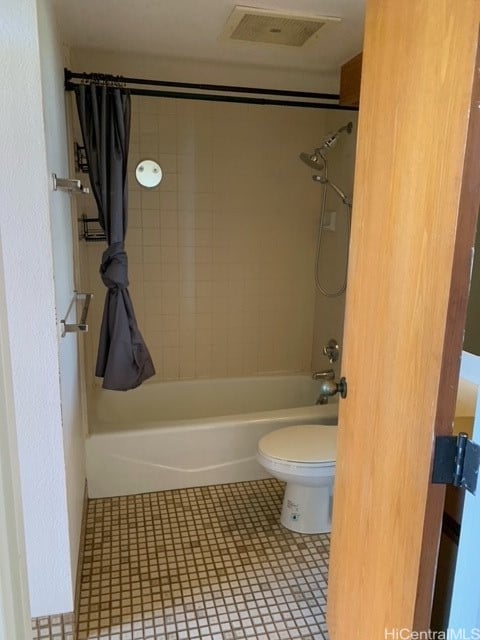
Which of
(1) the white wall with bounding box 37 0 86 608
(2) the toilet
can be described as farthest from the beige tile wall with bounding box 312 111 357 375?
(1) the white wall with bounding box 37 0 86 608

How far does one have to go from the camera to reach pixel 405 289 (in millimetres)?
977

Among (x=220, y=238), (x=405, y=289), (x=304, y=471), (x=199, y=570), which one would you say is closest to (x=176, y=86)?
(x=220, y=238)

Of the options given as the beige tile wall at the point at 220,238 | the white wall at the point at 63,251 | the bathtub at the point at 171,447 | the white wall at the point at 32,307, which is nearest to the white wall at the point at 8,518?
the white wall at the point at 32,307

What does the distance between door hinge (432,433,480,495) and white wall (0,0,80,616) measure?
1.11 meters

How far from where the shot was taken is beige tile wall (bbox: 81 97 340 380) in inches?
115

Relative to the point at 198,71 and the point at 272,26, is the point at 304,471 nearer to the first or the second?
the point at 272,26

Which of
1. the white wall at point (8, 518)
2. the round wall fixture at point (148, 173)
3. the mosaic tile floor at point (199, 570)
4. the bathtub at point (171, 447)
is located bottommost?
the mosaic tile floor at point (199, 570)

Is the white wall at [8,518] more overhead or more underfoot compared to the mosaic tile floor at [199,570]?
more overhead

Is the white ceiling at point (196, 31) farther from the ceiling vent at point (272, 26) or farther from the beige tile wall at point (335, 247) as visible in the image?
the beige tile wall at point (335, 247)

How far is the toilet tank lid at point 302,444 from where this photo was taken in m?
2.12

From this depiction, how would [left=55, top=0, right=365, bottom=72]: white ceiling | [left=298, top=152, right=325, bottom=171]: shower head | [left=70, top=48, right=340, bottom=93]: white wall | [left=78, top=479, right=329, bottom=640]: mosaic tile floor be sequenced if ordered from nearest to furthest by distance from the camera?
[left=78, top=479, right=329, bottom=640]: mosaic tile floor
[left=55, top=0, right=365, bottom=72]: white ceiling
[left=70, top=48, right=340, bottom=93]: white wall
[left=298, top=152, right=325, bottom=171]: shower head

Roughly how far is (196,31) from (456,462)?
210cm

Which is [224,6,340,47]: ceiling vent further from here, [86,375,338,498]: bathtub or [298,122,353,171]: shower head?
[86,375,338,498]: bathtub

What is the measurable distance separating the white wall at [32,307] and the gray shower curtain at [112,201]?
674 mm
